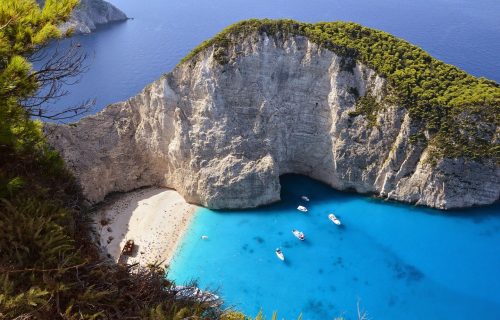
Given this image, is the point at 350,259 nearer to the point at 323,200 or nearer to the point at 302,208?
the point at 302,208

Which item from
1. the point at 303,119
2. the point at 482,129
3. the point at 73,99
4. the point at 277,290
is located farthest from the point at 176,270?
the point at 73,99

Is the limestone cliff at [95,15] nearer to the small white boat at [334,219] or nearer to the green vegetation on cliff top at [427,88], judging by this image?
the green vegetation on cliff top at [427,88]

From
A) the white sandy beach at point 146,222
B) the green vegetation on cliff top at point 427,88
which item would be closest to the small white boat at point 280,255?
the white sandy beach at point 146,222

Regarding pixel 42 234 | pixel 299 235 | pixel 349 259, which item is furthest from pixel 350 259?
pixel 42 234

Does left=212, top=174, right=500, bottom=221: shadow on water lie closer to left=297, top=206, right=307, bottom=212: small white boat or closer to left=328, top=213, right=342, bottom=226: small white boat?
left=328, top=213, right=342, bottom=226: small white boat

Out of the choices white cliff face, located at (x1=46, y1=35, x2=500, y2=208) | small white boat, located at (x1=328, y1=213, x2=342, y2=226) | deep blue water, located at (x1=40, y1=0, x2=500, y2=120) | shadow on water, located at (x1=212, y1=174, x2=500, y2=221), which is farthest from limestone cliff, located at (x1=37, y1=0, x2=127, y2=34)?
small white boat, located at (x1=328, y1=213, x2=342, y2=226)

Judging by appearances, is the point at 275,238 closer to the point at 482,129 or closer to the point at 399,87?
the point at 399,87
